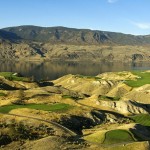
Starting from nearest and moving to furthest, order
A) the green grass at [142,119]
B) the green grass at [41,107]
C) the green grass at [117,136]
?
the green grass at [117,136]
the green grass at [41,107]
the green grass at [142,119]

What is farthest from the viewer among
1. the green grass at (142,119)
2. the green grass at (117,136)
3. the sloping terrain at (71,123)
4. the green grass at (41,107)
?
the green grass at (142,119)

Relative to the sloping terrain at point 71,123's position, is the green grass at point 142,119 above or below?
below

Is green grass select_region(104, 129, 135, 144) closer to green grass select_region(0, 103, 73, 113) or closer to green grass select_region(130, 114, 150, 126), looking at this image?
green grass select_region(130, 114, 150, 126)

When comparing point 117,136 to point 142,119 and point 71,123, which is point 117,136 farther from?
point 142,119

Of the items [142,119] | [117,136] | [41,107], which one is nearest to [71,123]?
[41,107]

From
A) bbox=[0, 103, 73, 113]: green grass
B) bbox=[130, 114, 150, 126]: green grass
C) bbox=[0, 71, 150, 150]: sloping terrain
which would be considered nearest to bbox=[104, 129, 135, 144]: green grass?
bbox=[0, 71, 150, 150]: sloping terrain

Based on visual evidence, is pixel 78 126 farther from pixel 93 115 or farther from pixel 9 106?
pixel 9 106

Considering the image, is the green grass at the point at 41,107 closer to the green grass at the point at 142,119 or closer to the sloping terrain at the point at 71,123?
the sloping terrain at the point at 71,123

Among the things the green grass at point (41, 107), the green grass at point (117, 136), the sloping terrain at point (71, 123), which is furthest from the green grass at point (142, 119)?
the green grass at point (117, 136)
